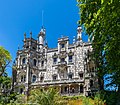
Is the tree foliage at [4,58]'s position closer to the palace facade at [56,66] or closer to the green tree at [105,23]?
the palace facade at [56,66]

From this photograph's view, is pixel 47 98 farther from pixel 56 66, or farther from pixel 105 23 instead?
pixel 56 66

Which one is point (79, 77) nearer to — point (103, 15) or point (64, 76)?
point (64, 76)

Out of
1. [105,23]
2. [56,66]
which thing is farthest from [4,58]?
[105,23]

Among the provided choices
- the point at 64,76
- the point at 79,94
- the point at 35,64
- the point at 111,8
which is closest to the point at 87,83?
the point at 79,94

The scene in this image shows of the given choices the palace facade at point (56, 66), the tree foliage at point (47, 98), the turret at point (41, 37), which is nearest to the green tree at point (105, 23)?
the tree foliage at point (47, 98)

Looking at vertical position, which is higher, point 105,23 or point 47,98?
point 105,23

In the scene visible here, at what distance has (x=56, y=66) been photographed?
6194 cm

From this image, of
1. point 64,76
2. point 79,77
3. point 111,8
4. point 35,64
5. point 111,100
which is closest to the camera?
point 111,8

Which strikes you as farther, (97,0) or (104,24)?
(97,0)

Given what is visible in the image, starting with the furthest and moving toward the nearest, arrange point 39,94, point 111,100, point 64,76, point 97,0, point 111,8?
1. point 64,76
2. point 111,100
3. point 39,94
4. point 97,0
5. point 111,8

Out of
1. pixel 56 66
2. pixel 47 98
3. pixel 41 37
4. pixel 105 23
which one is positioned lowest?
pixel 47 98

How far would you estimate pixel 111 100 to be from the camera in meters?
42.0

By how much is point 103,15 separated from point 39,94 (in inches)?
583

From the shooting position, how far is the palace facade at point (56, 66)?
55125 mm
